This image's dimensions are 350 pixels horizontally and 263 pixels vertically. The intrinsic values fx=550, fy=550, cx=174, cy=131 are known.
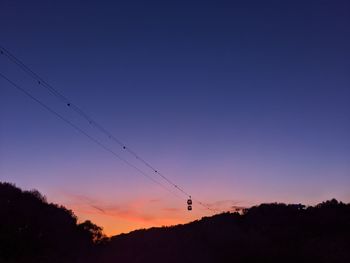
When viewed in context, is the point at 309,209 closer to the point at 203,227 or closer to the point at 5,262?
the point at 203,227

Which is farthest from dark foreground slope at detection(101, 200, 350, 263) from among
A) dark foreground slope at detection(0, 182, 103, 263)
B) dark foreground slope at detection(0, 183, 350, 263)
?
dark foreground slope at detection(0, 182, 103, 263)

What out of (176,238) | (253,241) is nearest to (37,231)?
(176,238)

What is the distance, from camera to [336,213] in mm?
89000

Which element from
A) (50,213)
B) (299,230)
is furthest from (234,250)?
(50,213)

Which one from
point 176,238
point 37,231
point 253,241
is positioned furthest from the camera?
point 176,238

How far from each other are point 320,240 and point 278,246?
6.82 metres

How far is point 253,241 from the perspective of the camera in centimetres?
7025

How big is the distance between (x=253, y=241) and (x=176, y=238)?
11.0 metres

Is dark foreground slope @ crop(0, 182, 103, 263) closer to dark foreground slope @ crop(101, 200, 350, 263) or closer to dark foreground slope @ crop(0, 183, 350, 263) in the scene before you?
dark foreground slope @ crop(0, 183, 350, 263)

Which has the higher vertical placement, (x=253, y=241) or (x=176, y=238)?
(x=176, y=238)

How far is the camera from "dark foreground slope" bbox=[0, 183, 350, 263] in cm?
5120

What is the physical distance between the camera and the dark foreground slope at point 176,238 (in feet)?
168

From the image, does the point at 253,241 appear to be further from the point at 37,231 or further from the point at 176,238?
the point at 37,231

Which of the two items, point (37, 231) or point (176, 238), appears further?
point (176, 238)
